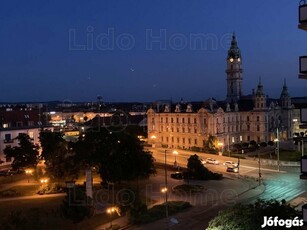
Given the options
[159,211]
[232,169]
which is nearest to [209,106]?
[232,169]

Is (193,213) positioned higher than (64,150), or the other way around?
(64,150)

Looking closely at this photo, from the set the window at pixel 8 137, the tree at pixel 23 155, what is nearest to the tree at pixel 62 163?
the tree at pixel 23 155

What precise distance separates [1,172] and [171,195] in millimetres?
24722

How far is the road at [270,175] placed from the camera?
42200 mm

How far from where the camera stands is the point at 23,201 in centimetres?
3878

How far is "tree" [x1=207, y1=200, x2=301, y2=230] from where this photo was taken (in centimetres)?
2241

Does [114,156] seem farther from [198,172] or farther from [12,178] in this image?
[12,178]

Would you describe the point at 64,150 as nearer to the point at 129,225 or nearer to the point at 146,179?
the point at 146,179

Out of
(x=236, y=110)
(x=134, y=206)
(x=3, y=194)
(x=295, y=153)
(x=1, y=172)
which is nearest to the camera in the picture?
(x=134, y=206)

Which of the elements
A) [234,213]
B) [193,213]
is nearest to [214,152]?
[193,213]

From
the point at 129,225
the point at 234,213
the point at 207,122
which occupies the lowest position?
the point at 129,225

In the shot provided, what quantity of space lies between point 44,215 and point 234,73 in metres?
68.3

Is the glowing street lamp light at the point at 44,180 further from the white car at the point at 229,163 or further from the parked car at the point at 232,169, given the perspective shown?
the white car at the point at 229,163

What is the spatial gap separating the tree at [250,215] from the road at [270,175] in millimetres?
17552
